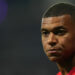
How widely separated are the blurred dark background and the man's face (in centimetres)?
270

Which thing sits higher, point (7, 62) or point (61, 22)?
point (61, 22)

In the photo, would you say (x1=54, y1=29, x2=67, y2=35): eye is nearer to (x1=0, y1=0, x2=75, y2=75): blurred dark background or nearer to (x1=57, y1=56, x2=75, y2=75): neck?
(x1=57, y1=56, x2=75, y2=75): neck

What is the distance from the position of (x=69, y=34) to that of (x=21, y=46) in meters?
3.00

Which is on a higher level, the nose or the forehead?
the forehead

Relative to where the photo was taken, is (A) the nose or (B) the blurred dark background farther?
(B) the blurred dark background

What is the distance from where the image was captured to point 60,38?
178 centimetres

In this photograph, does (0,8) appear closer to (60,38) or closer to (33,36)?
(33,36)

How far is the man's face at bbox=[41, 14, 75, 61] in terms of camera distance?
176 centimetres

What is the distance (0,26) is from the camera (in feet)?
16.0

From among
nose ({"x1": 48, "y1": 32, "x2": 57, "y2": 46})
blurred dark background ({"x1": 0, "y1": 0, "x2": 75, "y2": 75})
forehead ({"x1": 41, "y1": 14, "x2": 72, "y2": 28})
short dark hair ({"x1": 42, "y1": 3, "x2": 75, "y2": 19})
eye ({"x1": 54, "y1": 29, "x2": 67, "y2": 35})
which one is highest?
short dark hair ({"x1": 42, "y1": 3, "x2": 75, "y2": 19})

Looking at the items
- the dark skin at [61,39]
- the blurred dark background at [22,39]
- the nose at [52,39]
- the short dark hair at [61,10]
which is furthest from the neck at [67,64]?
the blurred dark background at [22,39]

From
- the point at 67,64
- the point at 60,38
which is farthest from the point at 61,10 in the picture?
the point at 67,64

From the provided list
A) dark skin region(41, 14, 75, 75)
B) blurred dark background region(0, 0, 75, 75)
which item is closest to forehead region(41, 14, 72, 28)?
dark skin region(41, 14, 75, 75)

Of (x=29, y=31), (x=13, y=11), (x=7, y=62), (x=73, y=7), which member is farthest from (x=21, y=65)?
(x=73, y=7)
